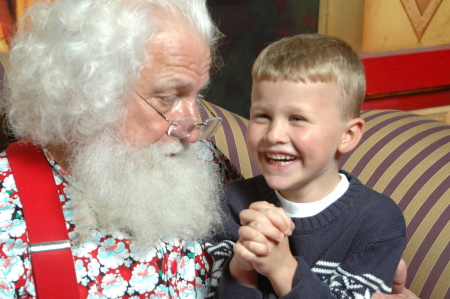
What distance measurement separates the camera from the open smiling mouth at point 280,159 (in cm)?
137

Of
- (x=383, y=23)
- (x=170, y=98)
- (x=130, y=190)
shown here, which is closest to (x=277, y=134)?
(x=170, y=98)

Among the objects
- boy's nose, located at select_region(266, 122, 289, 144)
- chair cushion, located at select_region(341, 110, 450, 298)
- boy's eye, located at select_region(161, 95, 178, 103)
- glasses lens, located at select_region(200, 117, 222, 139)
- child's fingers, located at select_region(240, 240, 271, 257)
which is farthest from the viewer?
chair cushion, located at select_region(341, 110, 450, 298)

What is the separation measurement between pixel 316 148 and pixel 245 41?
1.62m

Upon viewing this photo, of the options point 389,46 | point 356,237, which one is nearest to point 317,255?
point 356,237

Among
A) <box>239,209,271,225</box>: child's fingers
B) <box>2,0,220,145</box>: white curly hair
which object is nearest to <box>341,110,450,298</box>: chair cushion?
<box>239,209,271,225</box>: child's fingers

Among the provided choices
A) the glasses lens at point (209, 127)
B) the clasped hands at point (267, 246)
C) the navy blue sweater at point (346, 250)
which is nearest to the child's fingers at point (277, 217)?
the clasped hands at point (267, 246)

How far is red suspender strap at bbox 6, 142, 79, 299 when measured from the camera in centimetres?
132

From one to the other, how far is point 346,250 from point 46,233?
69cm

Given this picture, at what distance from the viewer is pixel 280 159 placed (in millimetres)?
1373

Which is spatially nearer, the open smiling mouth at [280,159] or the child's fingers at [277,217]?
the child's fingers at [277,217]

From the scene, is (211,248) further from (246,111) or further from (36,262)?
(246,111)

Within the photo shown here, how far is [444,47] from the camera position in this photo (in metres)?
3.31

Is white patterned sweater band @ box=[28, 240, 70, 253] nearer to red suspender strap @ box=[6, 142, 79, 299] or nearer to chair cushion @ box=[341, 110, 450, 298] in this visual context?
red suspender strap @ box=[6, 142, 79, 299]

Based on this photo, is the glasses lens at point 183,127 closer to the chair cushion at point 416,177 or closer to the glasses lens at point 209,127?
the glasses lens at point 209,127
